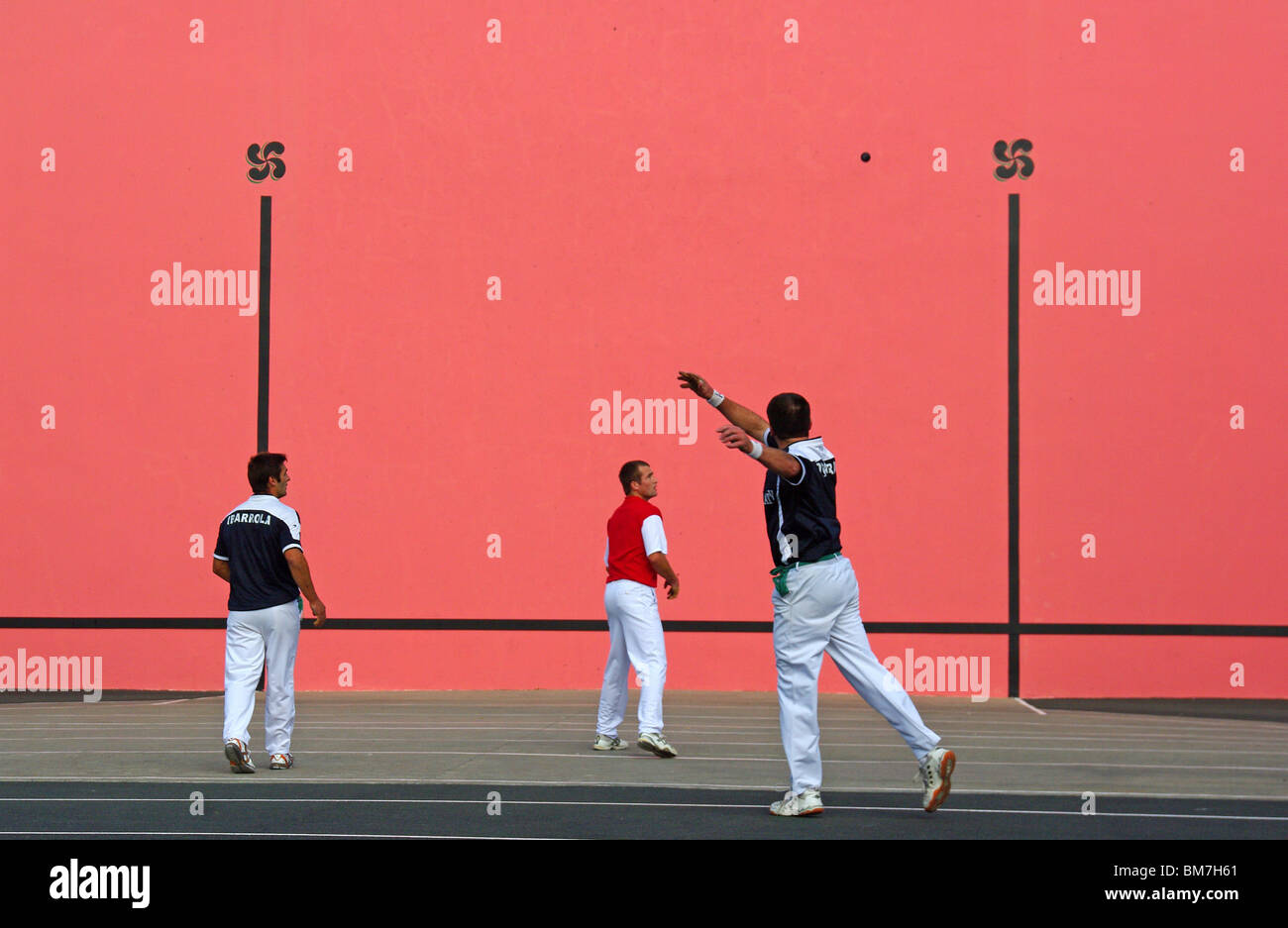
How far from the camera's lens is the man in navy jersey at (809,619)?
20.5ft

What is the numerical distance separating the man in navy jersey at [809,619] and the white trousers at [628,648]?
213 centimetres

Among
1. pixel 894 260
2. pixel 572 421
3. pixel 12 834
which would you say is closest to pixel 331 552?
pixel 572 421

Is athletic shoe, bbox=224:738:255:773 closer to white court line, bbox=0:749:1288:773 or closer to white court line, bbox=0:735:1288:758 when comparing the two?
white court line, bbox=0:749:1288:773

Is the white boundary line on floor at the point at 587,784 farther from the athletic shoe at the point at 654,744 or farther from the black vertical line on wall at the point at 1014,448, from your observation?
the black vertical line on wall at the point at 1014,448

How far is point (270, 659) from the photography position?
25.8 feet

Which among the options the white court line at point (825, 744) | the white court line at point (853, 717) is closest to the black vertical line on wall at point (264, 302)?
the white court line at point (853, 717)

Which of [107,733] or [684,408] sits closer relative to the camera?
[107,733]

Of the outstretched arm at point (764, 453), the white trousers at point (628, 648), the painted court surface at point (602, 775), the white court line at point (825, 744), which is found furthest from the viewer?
the white court line at point (825, 744)

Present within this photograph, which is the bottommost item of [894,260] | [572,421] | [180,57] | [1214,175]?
[572,421]

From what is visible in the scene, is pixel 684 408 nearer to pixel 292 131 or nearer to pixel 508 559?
pixel 508 559

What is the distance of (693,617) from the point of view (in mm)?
12242

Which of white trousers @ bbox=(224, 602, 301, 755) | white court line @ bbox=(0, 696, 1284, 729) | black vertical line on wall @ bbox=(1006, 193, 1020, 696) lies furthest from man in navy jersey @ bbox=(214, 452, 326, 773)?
black vertical line on wall @ bbox=(1006, 193, 1020, 696)

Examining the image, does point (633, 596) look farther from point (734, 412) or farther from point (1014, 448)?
point (1014, 448)

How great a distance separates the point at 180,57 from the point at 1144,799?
33.7 feet
